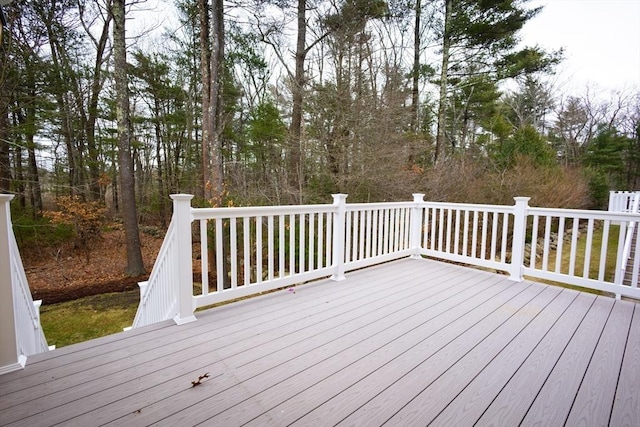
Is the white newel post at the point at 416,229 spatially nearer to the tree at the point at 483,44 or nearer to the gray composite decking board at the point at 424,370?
the gray composite decking board at the point at 424,370

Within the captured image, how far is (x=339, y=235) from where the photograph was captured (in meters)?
3.60

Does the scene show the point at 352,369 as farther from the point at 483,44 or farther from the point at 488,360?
the point at 483,44

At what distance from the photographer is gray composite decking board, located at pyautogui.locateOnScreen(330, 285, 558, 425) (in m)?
1.49

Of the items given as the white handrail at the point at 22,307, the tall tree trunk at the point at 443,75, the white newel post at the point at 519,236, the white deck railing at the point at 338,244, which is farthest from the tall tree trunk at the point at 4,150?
the tall tree trunk at the point at 443,75

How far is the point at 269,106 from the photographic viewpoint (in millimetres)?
7270

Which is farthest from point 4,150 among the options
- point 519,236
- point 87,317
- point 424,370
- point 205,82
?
point 519,236

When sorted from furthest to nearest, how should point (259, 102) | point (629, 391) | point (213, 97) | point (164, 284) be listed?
point (259, 102), point (213, 97), point (164, 284), point (629, 391)

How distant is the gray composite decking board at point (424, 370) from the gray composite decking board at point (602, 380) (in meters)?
0.57

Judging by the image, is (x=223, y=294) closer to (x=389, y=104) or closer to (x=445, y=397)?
(x=445, y=397)

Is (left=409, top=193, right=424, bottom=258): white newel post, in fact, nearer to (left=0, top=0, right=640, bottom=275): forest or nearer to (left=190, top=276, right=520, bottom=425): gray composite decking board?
(left=0, top=0, right=640, bottom=275): forest

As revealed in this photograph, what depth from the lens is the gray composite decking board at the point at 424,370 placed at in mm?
1485

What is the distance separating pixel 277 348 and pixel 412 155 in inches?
→ 221

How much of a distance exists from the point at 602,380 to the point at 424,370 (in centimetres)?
101

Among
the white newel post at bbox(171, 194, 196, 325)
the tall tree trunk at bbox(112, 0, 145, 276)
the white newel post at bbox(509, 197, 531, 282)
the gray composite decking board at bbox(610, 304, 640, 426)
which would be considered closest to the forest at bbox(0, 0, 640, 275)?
the tall tree trunk at bbox(112, 0, 145, 276)
